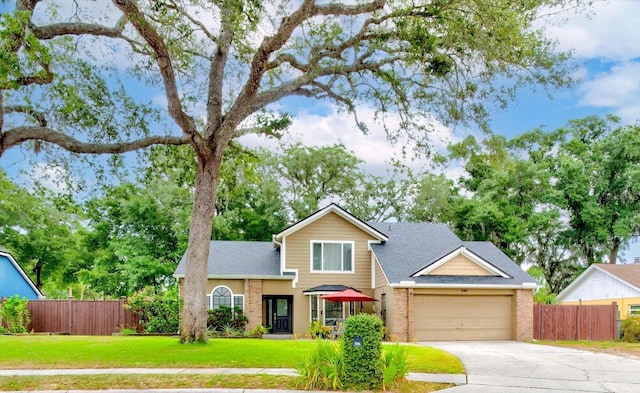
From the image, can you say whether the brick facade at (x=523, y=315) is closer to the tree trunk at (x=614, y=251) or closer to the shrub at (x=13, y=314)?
the shrub at (x=13, y=314)

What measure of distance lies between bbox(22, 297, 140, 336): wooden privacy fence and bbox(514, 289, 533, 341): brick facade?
16.8m

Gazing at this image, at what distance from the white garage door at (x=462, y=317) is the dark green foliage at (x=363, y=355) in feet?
47.1

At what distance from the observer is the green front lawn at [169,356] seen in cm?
1383

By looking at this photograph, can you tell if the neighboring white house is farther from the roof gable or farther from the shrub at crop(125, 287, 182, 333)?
the shrub at crop(125, 287, 182, 333)

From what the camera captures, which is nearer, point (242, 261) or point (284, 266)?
point (284, 266)

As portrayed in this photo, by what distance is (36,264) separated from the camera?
1780 inches

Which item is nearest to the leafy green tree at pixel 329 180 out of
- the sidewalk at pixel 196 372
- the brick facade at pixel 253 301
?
the brick facade at pixel 253 301

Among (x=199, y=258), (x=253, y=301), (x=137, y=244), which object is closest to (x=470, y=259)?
(x=253, y=301)

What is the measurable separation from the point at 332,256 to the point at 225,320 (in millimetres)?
5793

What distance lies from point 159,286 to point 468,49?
29604 mm

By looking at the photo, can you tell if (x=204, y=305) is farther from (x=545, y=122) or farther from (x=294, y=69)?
(x=545, y=122)

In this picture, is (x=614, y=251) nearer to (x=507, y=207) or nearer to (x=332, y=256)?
(x=507, y=207)

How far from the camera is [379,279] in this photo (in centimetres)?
2783

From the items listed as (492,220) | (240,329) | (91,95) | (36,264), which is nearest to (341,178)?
(492,220)
